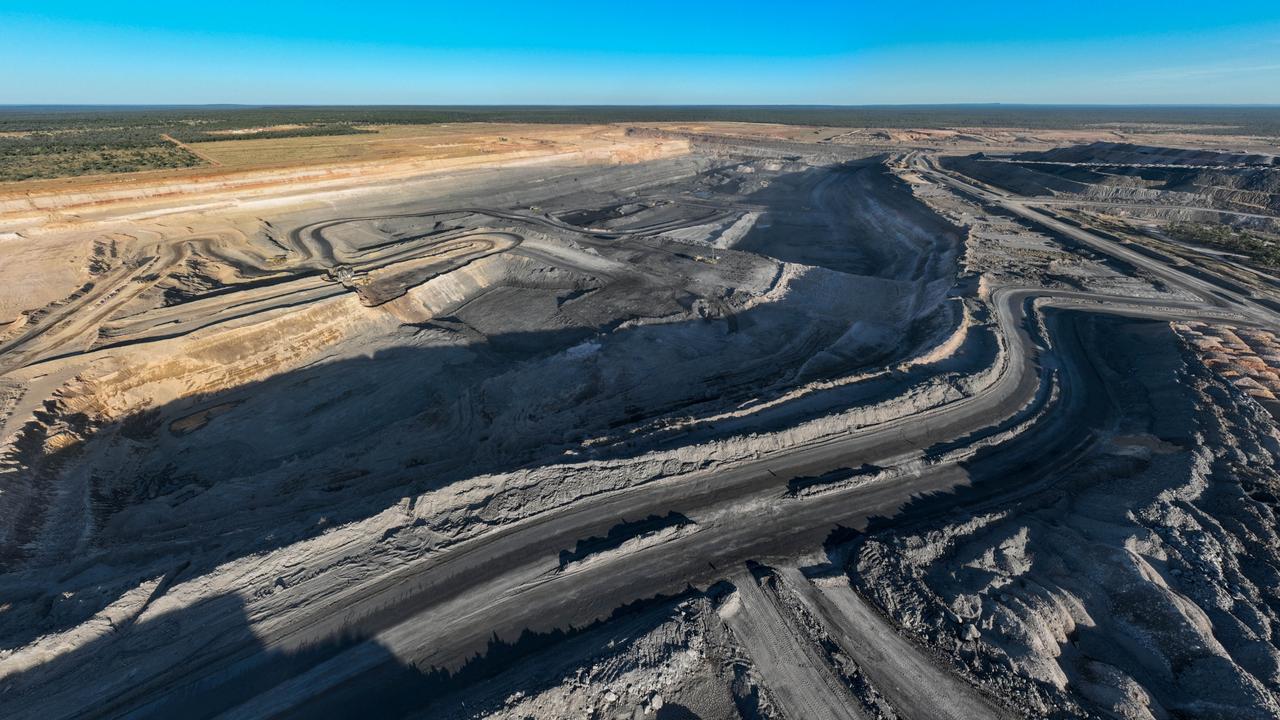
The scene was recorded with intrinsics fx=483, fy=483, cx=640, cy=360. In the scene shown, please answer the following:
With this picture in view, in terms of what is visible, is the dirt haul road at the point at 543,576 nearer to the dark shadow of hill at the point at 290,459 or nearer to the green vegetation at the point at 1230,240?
the dark shadow of hill at the point at 290,459

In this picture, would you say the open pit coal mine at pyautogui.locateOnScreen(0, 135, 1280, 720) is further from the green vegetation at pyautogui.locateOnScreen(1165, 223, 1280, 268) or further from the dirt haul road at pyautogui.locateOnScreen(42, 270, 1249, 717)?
the green vegetation at pyautogui.locateOnScreen(1165, 223, 1280, 268)

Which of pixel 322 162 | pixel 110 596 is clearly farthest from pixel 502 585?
pixel 322 162

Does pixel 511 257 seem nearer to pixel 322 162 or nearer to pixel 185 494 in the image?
pixel 185 494

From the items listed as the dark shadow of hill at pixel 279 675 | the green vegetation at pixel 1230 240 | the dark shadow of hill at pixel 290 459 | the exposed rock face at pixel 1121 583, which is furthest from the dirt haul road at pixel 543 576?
the green vegetation at pixel 1230 240

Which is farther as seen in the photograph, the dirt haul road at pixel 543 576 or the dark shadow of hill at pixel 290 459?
the dark shadow of hill at pixel 290 459

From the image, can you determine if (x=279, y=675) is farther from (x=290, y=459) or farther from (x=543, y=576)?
(x=290, y=459)

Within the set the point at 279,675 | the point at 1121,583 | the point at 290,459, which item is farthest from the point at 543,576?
the point at 290,459

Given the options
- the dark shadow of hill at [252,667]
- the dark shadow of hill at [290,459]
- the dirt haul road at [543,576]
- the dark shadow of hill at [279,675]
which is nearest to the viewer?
the dark shadow of hill at [279,675]
